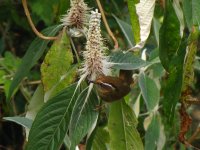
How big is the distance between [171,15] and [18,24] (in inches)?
58.1

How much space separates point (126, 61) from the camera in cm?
98

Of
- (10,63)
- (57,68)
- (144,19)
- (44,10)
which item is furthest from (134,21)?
(44,10)

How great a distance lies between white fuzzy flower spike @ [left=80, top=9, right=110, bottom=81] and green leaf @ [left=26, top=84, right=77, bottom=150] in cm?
6

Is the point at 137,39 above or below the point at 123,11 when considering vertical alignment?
above

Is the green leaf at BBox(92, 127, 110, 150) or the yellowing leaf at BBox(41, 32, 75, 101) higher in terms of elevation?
the yellowing leaf at BBox(41, 32, 75, 101)

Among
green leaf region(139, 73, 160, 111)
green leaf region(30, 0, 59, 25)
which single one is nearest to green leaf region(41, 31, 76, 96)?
green leaf region(139, 73, 160, 111)

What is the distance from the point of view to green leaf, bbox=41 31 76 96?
1062mm

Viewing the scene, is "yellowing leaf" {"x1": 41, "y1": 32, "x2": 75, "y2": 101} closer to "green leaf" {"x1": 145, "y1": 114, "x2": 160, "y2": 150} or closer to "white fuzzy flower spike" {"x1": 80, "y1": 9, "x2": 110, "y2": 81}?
"white fuzzy flower spike" {"x1": 80, "y1": 9, "x2": 110, "y2": 81}

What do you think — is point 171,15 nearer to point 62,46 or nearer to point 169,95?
point 169,95

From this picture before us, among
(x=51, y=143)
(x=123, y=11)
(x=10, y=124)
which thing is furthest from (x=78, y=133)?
(x=10, y=124)

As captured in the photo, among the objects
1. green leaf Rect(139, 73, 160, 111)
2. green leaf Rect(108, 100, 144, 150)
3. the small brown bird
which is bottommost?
green leaf Rect(139, 73, 160, 111)

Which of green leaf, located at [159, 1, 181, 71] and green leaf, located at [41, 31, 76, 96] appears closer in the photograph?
green leaf, located at [159, 1, 181, 71]

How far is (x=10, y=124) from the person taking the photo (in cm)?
262

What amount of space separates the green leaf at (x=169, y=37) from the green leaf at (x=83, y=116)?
0.47 feet
